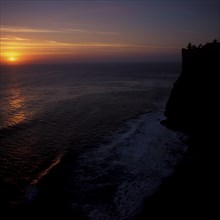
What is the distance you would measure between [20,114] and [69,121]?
420 inches

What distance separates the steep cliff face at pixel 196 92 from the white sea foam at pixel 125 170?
9.12ft

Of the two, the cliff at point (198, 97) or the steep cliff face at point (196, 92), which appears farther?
the steep cliff face at point (196, 92)

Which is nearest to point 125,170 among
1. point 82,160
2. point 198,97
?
point 82,160

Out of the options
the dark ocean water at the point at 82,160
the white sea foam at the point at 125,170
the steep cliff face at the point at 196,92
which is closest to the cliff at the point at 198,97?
the steep cliff face at the point at 196,92

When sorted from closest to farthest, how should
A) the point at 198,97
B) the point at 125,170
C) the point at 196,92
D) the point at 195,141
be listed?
1. the point at 125,170
2. the point at 195,141
3. the point at 198,97
4. the point at 196,92

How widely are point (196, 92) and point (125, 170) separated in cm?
1631

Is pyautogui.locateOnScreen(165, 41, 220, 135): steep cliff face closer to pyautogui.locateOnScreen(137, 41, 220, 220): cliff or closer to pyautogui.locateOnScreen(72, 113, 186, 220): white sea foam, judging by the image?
pyautogui.locateOnScreen(137, 41, 220, 220): cliff

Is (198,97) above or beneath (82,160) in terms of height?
above

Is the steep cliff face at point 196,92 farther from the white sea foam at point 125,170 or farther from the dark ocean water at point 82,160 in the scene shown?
the dark ocean water at point 82,160

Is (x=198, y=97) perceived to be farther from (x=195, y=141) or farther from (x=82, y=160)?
(x=82, y=160)

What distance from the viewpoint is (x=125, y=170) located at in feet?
74.8

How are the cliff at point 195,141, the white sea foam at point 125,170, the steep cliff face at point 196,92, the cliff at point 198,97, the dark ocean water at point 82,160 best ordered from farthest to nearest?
the steep cliff face at point 196,92 < the cliff at point 198,97 < the dark ocean water at point 82,160 < the white sea foam at point 125,170 < the cliff at point 195,141

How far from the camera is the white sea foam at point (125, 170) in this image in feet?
56.4

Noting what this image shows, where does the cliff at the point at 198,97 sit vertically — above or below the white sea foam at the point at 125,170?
above
